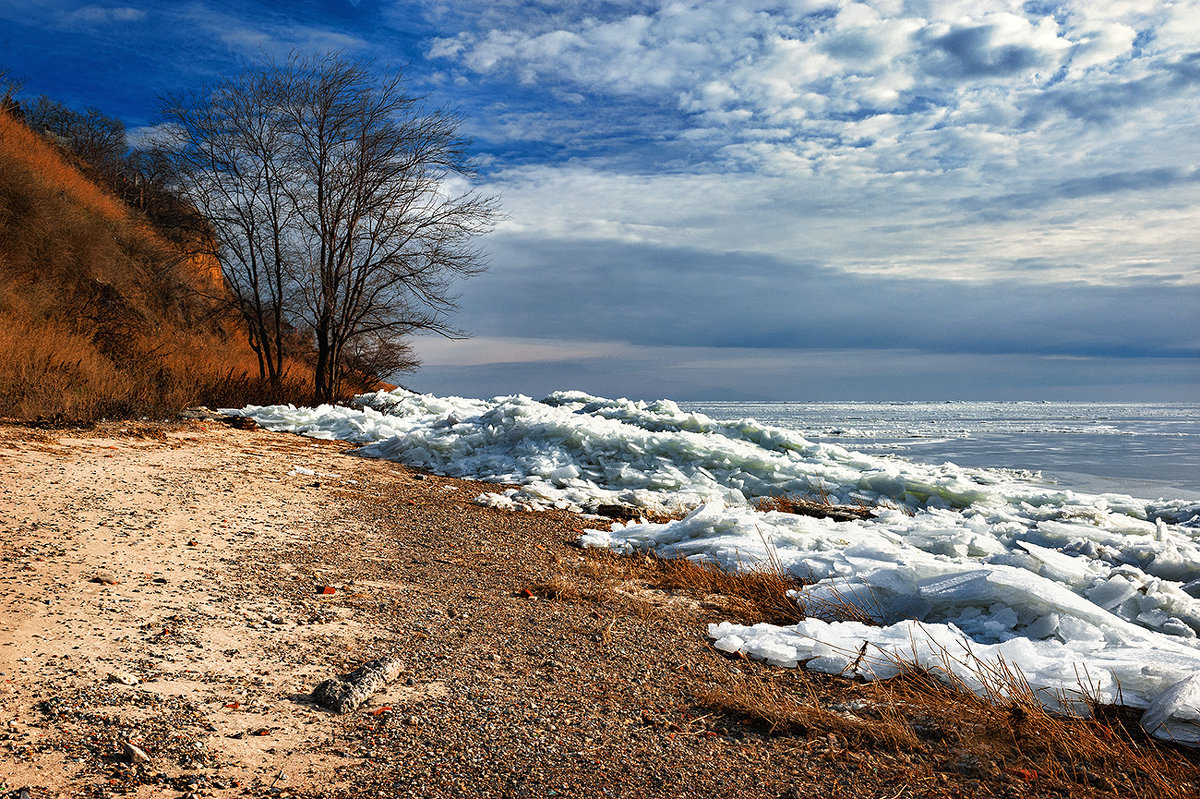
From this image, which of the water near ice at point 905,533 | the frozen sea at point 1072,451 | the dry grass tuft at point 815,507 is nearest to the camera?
the water near ice at point 905,533

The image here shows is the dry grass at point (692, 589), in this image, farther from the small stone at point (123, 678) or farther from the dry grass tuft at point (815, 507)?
the dry grass tuft at point (815, 507)

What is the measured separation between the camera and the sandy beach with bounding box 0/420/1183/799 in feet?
6.87

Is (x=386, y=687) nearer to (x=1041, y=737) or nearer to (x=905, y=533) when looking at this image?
(x=1041, y=737)

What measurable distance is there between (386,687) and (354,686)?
0.15m

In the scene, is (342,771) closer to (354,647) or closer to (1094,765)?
(354,647)

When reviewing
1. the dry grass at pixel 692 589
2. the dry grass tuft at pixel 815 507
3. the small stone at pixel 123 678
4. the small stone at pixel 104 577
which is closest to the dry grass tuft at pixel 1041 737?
the dry grass at pixel 692 589

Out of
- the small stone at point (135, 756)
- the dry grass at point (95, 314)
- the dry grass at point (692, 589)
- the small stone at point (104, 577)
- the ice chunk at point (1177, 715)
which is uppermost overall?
the dry grass at point (95, 314)

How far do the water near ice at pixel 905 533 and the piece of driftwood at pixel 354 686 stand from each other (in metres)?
1.71

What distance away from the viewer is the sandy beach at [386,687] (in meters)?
2.09

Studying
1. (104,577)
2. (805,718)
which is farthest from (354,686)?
(104,577)

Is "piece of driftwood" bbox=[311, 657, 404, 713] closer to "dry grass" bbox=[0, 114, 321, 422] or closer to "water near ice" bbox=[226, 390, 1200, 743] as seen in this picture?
"water near ice" bbox=[226, 390, 1200, 743]

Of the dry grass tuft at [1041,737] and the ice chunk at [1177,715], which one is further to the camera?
the ice chunk at [1177,715]

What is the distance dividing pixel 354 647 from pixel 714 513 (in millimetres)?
3558

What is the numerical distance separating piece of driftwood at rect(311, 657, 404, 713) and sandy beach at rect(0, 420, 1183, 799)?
0.06 meters
